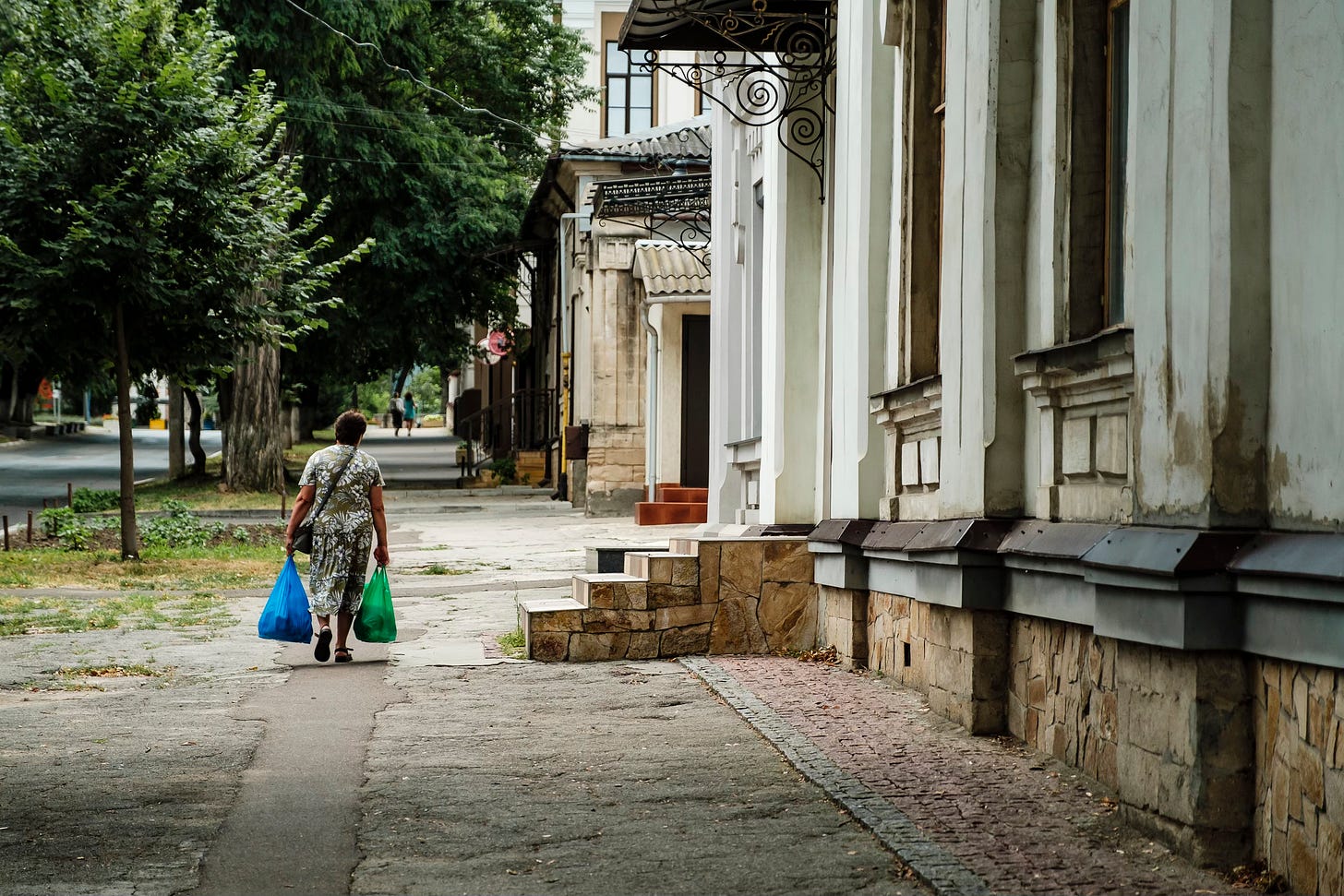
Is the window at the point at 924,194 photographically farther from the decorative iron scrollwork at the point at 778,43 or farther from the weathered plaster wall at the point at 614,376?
the weathered plaster wall at the point at 614,376

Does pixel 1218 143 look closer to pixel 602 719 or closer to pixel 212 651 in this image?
pixel 602 719

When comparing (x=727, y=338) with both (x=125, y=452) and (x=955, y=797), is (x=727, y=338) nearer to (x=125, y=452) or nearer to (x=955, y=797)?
(x=125, y=452)

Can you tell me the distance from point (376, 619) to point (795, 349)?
357 cm

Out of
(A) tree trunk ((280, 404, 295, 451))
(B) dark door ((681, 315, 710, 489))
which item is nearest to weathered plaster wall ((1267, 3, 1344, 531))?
(B) dark door ((681, 315, 710, 489))

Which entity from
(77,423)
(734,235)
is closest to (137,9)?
(734,235)

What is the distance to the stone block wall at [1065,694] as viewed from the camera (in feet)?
20.2

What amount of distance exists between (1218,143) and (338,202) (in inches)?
1137

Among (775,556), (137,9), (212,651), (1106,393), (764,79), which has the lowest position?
(212,651)

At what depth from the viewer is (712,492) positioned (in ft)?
45.9

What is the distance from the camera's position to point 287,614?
10.1 metres

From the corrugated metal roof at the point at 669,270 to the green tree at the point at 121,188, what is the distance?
589 cm

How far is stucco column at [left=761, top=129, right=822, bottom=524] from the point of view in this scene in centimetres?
1152

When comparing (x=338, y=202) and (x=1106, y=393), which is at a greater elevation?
(x=338, y=202)

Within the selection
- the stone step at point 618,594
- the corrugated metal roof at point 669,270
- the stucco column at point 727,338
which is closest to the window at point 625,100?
the corrugated metal roof at point 669,270
